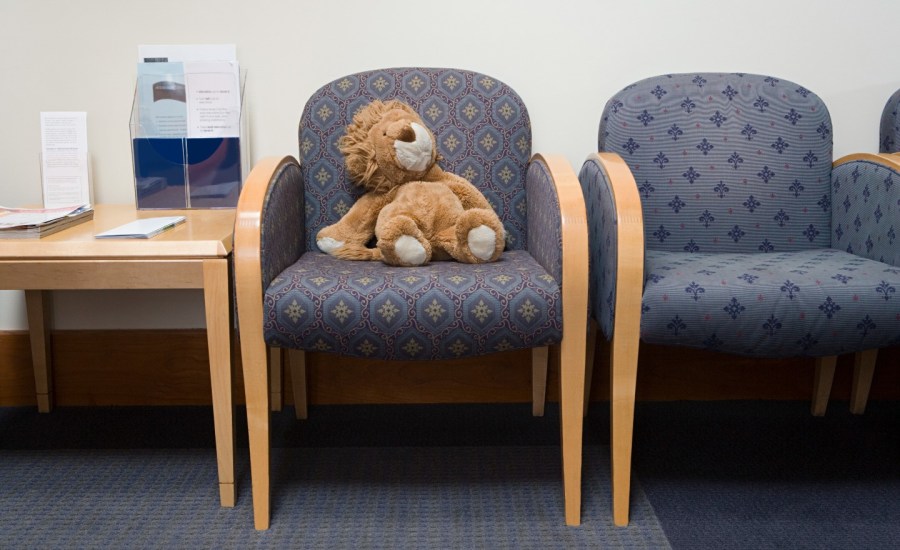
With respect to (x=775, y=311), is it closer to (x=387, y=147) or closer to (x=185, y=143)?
(x=387, y=147)

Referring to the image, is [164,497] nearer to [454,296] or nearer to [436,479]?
[436,479]

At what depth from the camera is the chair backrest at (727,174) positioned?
1731 millimetres

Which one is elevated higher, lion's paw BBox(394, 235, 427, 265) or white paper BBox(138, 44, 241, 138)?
white paper BBox(138, 44, 241, 138)

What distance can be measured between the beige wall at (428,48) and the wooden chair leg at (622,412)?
30.8 inches

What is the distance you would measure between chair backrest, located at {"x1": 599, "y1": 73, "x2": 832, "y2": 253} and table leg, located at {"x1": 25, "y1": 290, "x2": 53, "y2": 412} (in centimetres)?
148

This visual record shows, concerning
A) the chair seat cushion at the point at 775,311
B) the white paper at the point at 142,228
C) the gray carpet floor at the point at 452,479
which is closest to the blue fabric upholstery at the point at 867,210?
the chair seat cushion at the point at 775,311

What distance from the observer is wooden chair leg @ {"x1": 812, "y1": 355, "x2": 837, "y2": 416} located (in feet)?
6.20

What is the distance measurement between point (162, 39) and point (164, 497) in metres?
1.12

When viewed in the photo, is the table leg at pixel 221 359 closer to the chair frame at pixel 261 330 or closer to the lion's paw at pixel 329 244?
the chair frame at pixel 261 330

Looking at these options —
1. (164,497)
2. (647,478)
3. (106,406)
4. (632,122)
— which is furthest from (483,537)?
(106,406)

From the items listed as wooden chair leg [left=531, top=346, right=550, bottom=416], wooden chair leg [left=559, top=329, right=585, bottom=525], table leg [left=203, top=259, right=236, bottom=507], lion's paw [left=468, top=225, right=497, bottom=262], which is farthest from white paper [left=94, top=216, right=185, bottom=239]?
wooden chair leg [left=531, top=346, right=550, bottom=416]

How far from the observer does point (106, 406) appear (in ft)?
6.53

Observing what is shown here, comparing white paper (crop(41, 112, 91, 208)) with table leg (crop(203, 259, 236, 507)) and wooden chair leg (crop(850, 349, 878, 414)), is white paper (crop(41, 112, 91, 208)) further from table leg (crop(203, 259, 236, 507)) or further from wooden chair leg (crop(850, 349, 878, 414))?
wooden chair leg (crop(850, 349, 878, 414))

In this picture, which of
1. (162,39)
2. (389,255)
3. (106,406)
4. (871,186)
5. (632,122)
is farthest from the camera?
(106,406)
